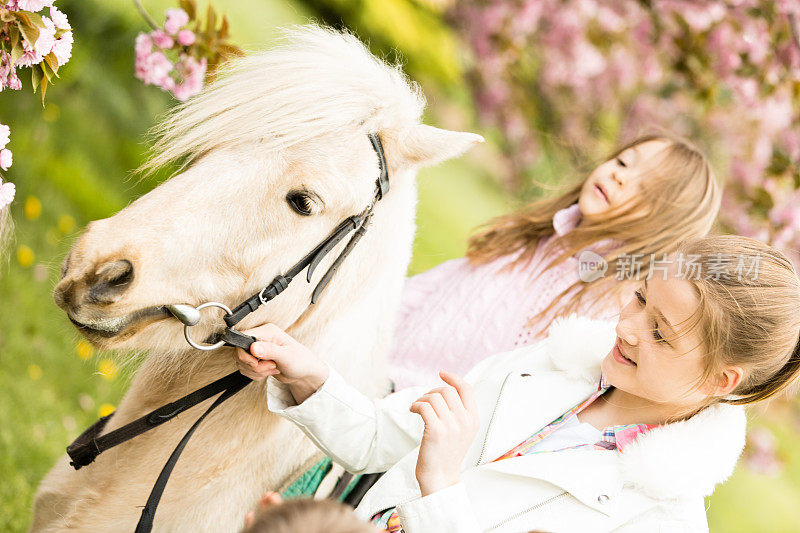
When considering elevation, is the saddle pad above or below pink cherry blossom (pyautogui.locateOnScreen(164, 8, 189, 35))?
below

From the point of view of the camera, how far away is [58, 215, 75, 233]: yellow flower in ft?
15.9

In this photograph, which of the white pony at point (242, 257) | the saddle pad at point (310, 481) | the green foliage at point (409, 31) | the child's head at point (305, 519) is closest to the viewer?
the child's head at point (305, 519)

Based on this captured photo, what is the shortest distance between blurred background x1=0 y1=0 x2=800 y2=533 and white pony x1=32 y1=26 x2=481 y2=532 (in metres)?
0.33

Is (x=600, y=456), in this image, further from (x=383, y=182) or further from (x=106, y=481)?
(x=106, y=481)

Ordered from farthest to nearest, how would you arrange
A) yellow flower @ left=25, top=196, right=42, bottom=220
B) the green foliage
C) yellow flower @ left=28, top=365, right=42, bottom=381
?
the green foliage < yellow flower @ left=25, top=196, right=42, bottom=220 < yellow flower @ left=28, top=365, right=42, bottom=381

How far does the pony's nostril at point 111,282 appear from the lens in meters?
1.60

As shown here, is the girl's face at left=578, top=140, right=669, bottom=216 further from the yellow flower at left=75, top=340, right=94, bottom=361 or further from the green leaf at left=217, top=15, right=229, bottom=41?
the yellow flower at left=75, top=340, right=94, bottom=361

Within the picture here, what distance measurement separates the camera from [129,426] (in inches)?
77.7

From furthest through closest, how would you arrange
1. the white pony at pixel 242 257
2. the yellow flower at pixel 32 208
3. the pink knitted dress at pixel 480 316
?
the yellow flower at pixel 32 208
the pink knitted dress at pixel 480 316
the white pony at pixel 242 257

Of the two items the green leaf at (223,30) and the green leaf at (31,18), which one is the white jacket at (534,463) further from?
the green leaf at (223,30)

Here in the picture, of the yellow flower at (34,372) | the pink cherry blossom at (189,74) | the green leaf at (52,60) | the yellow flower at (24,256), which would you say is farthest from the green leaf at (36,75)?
the yellow flower at (24,256)

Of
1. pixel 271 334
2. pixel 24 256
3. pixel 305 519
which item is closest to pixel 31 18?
pixel 271 334

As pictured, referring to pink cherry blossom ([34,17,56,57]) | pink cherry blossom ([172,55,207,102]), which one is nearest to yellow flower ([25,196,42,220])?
pink cherry blossom ([172,55,207,102])

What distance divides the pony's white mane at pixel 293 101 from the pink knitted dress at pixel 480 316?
3.97 feet
